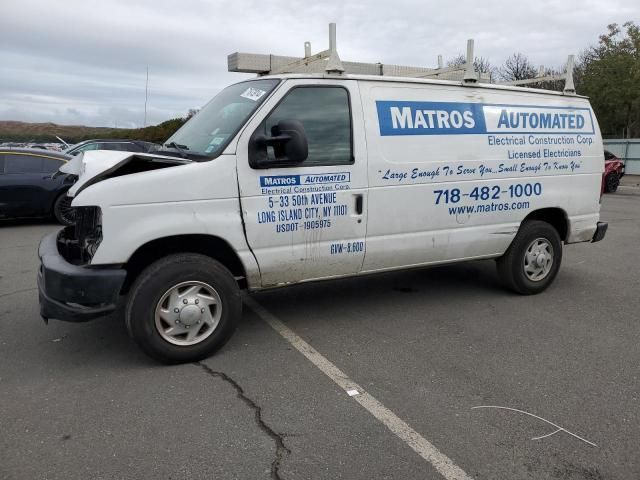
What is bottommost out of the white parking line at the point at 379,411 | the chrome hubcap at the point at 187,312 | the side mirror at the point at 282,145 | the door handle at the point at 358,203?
the white parking line at the point at 379,411

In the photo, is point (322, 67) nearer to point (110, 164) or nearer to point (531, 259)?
point (110, 164)

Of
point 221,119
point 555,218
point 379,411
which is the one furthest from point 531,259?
point 221,119

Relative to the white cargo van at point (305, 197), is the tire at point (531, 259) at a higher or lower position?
lower

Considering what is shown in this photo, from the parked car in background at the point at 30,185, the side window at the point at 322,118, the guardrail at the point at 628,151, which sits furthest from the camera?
the guardrail at the point at 628,151

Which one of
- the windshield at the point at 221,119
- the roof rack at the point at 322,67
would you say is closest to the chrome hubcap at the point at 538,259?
the roof rack at the point at 322,67

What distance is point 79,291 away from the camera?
145 inches

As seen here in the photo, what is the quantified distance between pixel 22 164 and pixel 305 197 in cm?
865

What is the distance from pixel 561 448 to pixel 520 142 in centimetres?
316

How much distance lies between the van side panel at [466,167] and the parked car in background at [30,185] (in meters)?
7.77

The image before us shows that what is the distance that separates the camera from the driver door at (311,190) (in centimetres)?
412

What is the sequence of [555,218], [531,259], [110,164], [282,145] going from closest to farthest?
[110,164]
[282,145]
[531,259]
[555,218]

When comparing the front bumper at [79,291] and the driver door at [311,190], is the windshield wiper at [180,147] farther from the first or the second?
the front bumper at [79,291]

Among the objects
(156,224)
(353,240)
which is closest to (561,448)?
(353,240)

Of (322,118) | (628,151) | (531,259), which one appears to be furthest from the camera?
(628,151)
